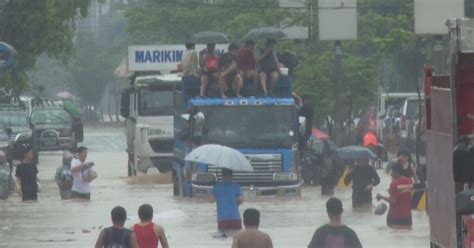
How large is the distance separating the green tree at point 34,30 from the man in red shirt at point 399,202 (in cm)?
1589

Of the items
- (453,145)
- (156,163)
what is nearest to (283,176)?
(156,163)

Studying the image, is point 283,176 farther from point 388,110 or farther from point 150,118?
point 388,110

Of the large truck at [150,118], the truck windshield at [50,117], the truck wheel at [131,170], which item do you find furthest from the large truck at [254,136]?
the truck windshield at [50,117]

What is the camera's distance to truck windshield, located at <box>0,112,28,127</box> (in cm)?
5069

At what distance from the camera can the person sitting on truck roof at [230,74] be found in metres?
31.8

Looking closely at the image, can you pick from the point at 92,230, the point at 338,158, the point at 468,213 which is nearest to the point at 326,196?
the point at 338,158

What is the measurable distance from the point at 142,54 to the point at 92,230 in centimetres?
1973

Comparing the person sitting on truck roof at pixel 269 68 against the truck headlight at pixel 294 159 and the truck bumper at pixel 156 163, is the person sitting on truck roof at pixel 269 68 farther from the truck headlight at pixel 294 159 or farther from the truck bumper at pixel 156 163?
the truck bumper at pixel 156 163

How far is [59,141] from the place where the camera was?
195 feet

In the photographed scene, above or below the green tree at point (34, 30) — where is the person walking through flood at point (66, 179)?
below

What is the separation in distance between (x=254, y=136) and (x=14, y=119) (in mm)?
21672

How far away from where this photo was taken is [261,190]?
31.2 meters

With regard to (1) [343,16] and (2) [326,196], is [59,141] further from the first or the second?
(2) [326,196]

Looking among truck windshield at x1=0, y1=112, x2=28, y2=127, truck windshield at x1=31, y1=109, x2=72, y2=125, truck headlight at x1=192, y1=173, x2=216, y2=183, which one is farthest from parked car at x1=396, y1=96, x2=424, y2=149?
truck headlight at x1=192, y1=173, x2=216, y2=183
